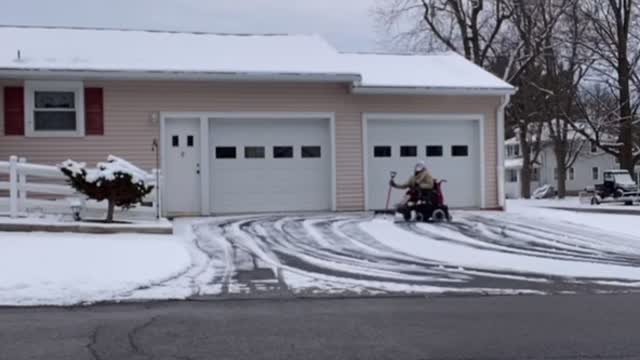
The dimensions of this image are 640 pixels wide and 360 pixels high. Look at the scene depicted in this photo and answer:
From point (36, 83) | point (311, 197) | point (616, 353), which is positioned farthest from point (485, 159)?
point (616, 353)

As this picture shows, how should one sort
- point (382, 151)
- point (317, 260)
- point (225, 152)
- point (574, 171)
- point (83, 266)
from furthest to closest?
point (574, 171)
point (382, 151)
point (225, 152)
point (317, 260)
point (83, 266)

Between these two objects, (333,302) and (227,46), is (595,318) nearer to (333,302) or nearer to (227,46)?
(333,302)

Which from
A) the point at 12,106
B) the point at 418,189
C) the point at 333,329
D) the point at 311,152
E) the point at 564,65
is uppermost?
the point at 564,65

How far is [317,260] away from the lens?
1353cm

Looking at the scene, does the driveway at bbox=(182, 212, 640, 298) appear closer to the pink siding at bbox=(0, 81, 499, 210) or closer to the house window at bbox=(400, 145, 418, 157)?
the pink siding at bbox=(0, 81, 499, 210)

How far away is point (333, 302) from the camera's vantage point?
1012 cm

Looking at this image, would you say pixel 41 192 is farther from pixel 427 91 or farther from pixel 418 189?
pixel 427 91

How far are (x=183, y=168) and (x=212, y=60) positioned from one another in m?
2.69

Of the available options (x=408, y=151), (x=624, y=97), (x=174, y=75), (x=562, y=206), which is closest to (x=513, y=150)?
(x=624, y=97)

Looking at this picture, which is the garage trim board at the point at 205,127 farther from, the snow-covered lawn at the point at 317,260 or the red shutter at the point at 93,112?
the snow-covered lawn at the point at 317,260

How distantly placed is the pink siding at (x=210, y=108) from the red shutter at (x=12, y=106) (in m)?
0.17

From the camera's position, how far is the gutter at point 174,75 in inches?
728

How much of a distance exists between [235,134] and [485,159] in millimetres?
6547

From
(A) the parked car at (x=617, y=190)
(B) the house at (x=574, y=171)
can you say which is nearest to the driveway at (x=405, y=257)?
(A) the parked car at (x=617, y=190)
